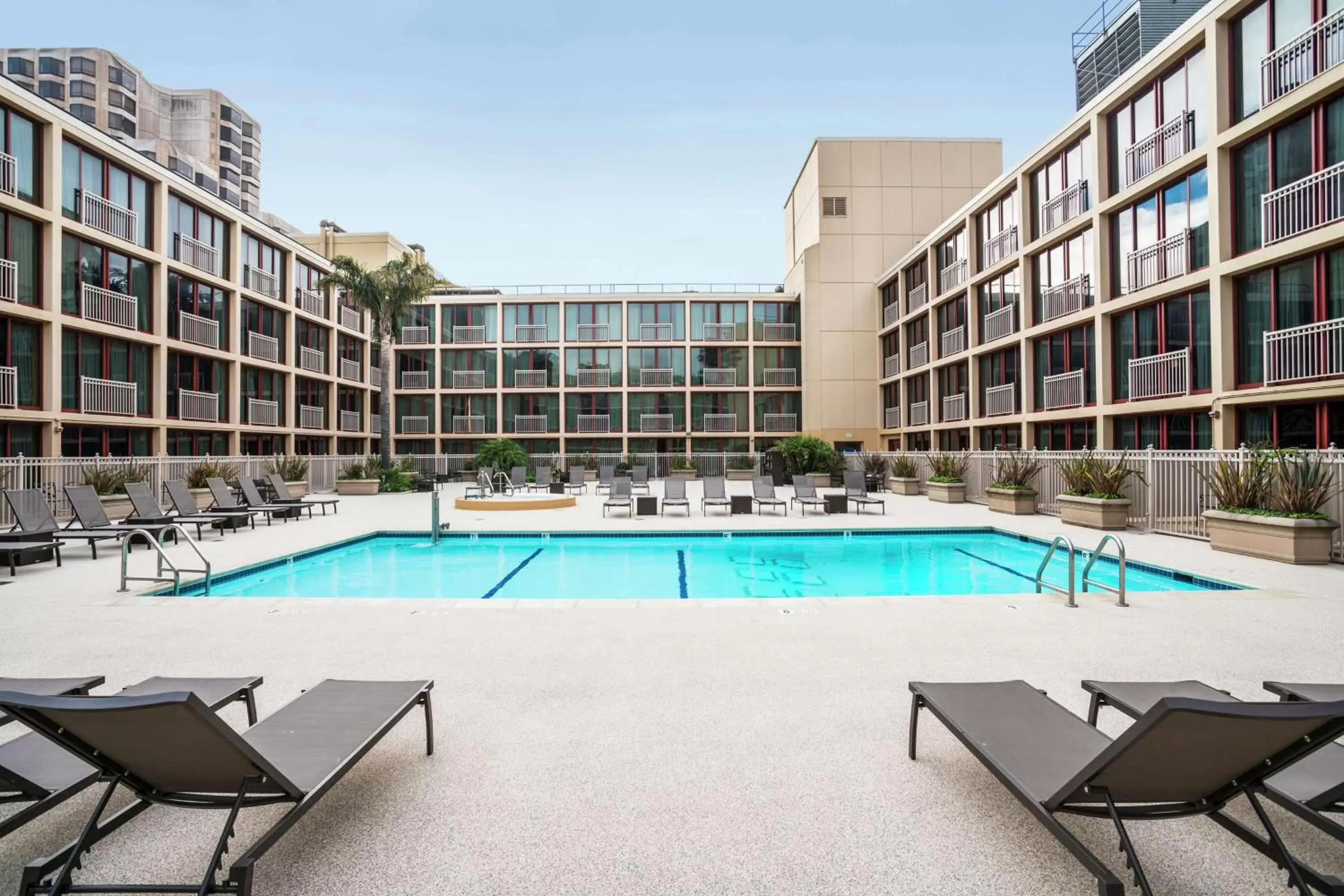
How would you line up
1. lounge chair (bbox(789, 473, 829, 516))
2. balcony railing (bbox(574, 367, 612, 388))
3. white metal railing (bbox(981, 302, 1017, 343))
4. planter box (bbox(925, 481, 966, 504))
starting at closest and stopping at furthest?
1. lounge chair (bbox(789, 473, 829, 516))
2. planter box (bbox(925, 481, 966, 504))
3. white metal railing (bbox(981, 302, 1017, 343))
4. balcony railing (bbox(574, 367, 612, 388))

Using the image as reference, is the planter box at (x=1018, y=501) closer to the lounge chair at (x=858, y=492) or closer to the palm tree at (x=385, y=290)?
the lounge chair at (x=858, y=492)

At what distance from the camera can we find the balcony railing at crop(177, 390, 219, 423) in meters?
22.1

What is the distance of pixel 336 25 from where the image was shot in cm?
2648

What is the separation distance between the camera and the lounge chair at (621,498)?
16.6 meters

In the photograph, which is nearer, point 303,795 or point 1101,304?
point 303,795

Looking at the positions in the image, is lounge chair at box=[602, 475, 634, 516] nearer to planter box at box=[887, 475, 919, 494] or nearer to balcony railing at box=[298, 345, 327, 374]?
planter box at box=[887, 475, 919, 494]

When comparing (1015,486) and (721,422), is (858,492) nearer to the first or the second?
(1015,486)

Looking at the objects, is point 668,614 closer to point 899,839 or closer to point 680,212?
point 899,839

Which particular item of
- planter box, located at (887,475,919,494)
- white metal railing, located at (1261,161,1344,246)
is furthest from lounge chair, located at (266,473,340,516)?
white metal railing, located at (1261,161,1344,246)

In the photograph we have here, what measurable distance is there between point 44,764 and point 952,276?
27782mm

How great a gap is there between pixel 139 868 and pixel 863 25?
34.8 meters

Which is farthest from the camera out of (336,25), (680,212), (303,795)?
(680,212)

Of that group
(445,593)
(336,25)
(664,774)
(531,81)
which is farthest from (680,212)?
(664,774)

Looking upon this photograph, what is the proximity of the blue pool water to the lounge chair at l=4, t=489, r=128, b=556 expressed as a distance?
255cm
